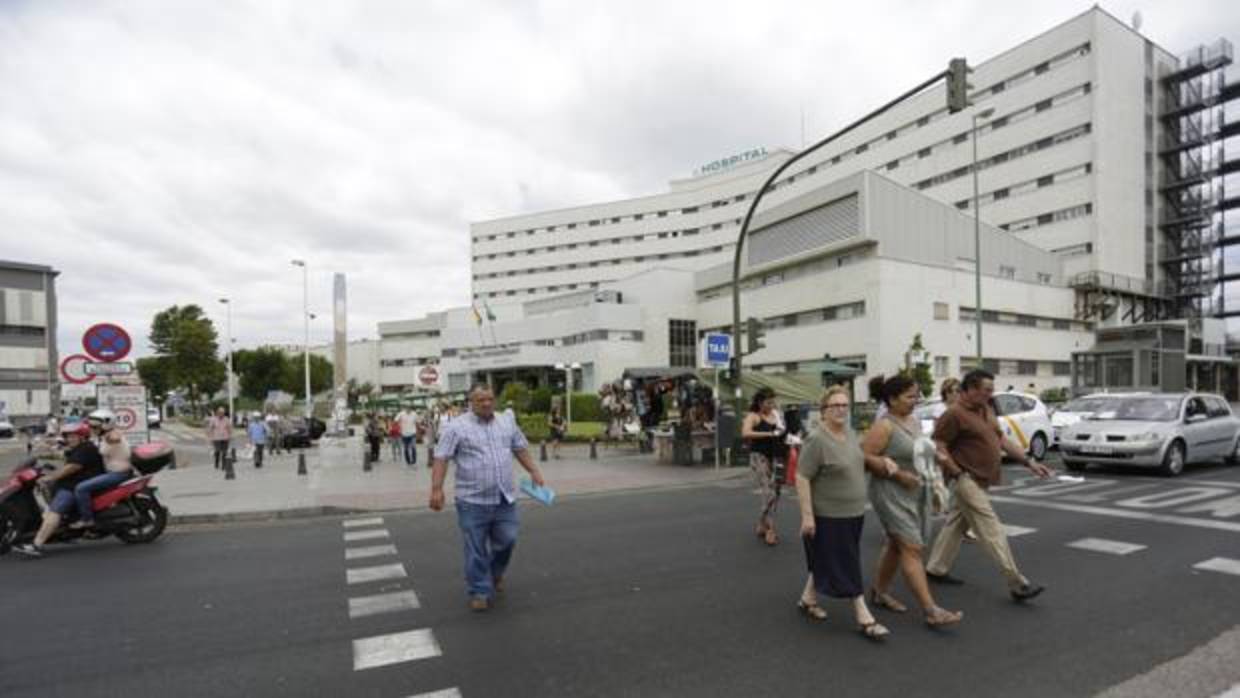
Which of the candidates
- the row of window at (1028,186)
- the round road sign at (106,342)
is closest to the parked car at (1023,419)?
the round road sign at (106,342)

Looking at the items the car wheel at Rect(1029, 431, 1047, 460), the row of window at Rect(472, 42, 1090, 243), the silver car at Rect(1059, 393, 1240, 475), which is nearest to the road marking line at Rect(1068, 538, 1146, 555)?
the silver car at Rect(1059, 393, 1240, 475)

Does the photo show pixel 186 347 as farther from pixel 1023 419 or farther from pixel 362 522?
pixel 1023 419

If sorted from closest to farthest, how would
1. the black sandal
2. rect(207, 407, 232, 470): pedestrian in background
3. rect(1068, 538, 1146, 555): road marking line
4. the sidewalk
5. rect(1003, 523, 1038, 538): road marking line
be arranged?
the black sandal
rect(1068, 538, 1146, 555): road marking line
rect(1003, 523, 1038, 538): road marking line
the sidewalk
rect(207, 407, 232, 470): pedestrian in background

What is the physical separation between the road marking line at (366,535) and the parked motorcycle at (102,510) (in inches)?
92.8

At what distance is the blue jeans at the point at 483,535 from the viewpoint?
16.5 ft

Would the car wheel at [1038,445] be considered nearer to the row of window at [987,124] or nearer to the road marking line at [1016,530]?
the road marking line at [1016,530]

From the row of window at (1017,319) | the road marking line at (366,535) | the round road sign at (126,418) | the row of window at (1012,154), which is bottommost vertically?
the road marking line at (366,535)

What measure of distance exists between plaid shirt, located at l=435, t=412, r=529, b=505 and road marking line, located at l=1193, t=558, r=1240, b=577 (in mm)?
6129

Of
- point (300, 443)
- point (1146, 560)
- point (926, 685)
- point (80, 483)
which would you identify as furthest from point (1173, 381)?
point (300, 443)

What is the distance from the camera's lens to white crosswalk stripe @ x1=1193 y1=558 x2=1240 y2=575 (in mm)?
5637

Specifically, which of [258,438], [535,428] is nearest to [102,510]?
[258,438]

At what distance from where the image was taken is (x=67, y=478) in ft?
24.3

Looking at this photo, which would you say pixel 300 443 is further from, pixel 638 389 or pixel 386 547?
pixel 386 547

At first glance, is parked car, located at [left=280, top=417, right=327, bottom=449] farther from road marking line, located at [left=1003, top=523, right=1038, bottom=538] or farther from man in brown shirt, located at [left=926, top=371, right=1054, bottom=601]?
man in brown shirt, located at [left=926, top=371, right=1054, bottom=601]
